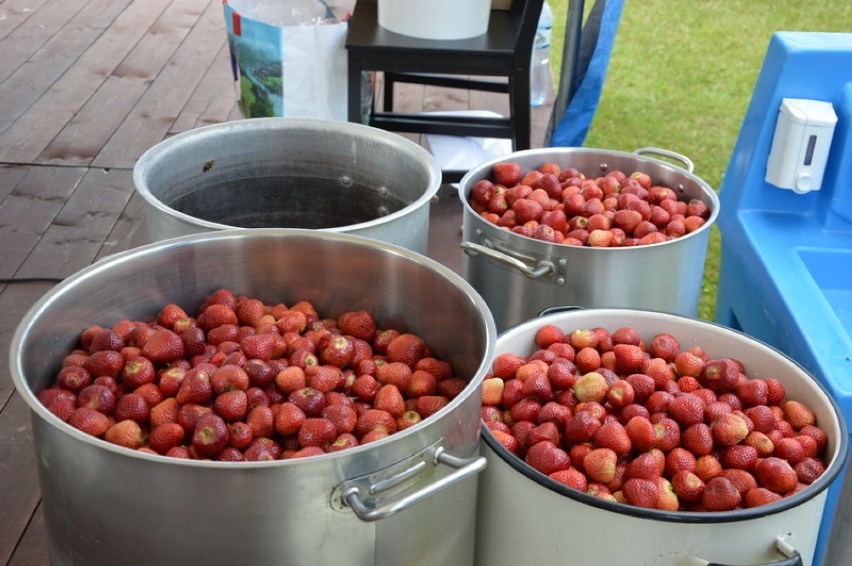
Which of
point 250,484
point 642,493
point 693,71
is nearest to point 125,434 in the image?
point 250,484

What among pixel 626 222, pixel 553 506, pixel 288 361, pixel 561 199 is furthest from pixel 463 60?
pixel 553 506

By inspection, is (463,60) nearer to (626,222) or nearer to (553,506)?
(626,222)

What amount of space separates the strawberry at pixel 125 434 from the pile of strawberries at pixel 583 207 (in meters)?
0.77

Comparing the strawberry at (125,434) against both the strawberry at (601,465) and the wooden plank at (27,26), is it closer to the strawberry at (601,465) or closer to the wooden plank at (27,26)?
the strawberry at (601,465)

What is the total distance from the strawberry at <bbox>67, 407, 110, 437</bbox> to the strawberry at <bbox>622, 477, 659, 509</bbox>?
602mm

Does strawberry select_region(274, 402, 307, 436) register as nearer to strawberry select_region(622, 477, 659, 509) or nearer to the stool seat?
strawberry select_region(622, 477, 659, 509)

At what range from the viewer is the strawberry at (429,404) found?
1.17 meters

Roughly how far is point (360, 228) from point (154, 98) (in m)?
2.24

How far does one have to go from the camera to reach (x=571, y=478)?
1.15m

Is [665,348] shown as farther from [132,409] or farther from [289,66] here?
[289,66]

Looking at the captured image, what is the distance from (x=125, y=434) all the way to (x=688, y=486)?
654 mm

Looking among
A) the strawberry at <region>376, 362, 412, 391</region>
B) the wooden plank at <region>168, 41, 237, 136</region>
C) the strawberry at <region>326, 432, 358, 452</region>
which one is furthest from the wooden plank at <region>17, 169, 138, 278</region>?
the strawberry at <region>326, 432, 358, 452</region>

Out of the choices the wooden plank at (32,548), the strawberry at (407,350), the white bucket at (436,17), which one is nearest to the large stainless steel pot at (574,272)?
the strawberry at (407,350)

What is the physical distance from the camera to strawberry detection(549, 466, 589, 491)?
1.15 meters
